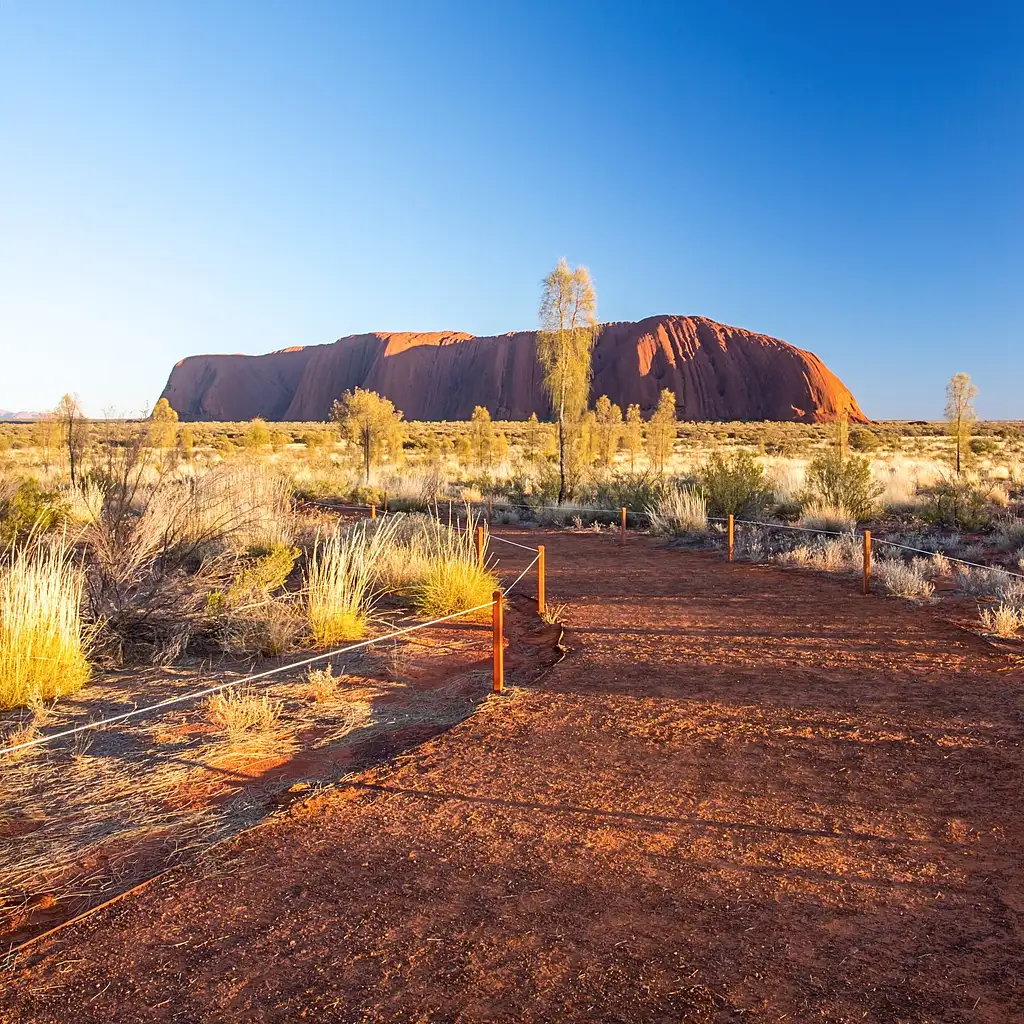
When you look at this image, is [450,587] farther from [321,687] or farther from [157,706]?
[157,706]

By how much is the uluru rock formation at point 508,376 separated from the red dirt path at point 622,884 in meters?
99.2

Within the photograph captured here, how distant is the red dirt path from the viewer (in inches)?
92.0

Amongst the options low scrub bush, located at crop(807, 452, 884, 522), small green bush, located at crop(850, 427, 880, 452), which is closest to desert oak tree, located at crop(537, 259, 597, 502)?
low scrub bush, located at crop(807, 452, 884, 522)

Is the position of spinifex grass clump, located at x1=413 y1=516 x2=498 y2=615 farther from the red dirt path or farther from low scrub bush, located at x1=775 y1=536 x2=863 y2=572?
low scrub bush, located at x1=775 y1=536 x2=863 y2=572

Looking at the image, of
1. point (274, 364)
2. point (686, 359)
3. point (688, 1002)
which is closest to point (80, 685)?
point (688, 1002)

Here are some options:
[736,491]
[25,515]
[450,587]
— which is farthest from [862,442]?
[25,515]

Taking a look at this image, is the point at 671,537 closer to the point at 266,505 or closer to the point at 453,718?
the point at 266,505

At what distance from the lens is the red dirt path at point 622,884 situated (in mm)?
2336

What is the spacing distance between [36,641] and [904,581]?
8499 millimetres

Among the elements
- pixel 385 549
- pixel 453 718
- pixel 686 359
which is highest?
pixel 686 359

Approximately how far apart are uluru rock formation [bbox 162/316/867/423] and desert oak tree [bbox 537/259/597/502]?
85.1 meters

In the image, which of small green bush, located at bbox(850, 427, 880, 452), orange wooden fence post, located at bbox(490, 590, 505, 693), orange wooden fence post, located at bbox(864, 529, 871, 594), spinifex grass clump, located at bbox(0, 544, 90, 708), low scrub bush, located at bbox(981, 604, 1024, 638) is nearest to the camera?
spinifex grass clump, located at bbox(0, 544, 90, 708)

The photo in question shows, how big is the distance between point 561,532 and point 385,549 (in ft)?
23.3

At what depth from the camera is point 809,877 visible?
3006 mm
